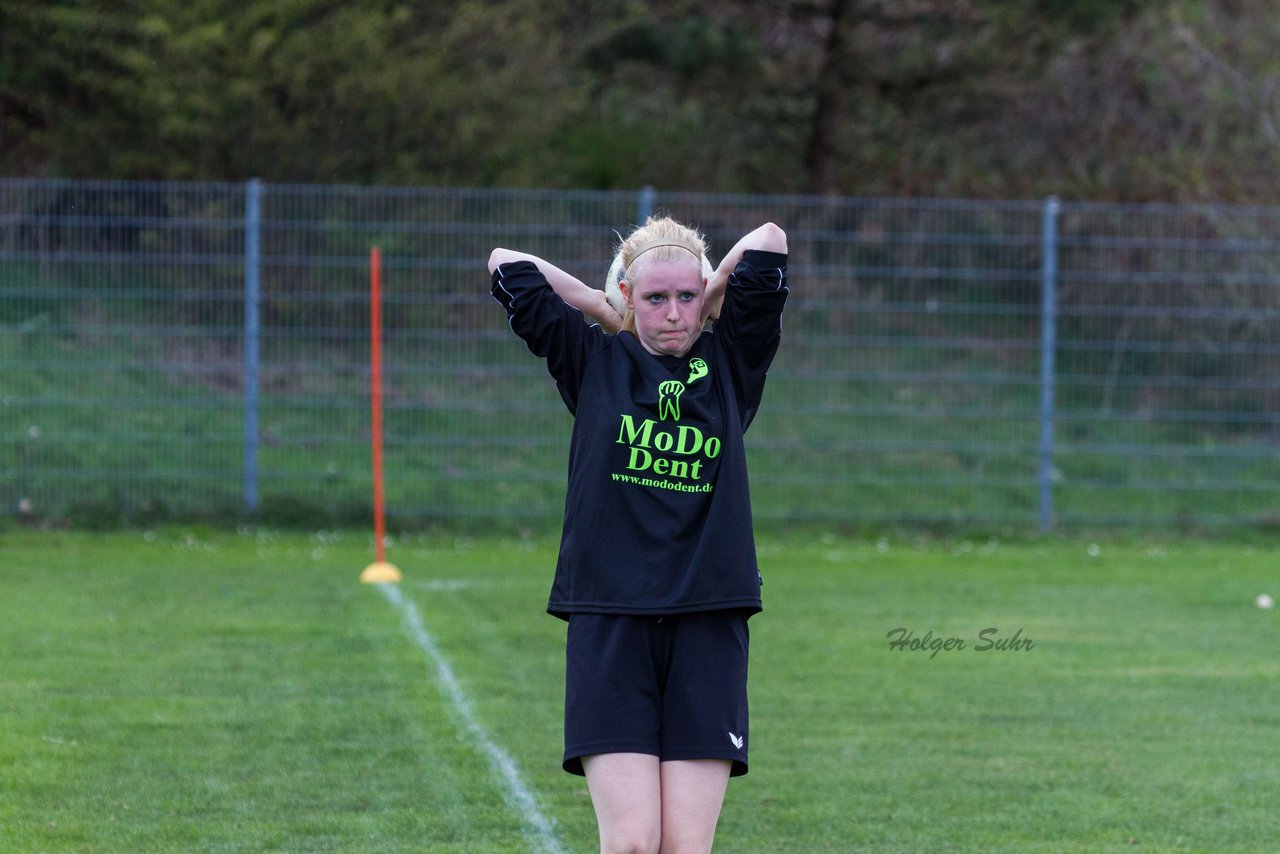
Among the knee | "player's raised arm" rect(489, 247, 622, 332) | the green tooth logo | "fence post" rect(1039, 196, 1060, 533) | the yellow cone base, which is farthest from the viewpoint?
"fence post" rect(1039, 196, 1060, 533)

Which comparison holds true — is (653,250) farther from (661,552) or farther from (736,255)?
(661,552)

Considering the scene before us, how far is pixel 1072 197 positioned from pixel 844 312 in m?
5.66

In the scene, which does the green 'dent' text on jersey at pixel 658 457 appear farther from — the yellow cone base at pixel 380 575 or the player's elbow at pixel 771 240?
the yellow cone base at pixel 380 575

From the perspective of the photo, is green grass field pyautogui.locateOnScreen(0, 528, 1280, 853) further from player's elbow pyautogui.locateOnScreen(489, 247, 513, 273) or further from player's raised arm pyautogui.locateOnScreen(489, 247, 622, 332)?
player's elbow pyautogui.locateOnScreen(489, 247, 513, 273)

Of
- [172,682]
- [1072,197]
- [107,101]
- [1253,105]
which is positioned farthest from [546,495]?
[1253,105]

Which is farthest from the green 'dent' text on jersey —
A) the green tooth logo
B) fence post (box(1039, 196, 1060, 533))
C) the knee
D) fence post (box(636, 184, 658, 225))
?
fence post (box(1039, 196, 1060, 533))

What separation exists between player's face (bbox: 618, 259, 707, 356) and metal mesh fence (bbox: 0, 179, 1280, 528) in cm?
859

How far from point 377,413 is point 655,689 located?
27.1ft

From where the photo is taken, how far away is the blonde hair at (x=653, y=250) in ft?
11.5

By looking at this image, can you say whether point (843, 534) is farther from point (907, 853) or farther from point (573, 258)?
point (907, 853)

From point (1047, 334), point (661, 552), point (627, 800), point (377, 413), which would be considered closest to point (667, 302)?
point (661, 552)

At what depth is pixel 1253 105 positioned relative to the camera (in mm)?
17609

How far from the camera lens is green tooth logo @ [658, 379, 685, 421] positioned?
3463 mm

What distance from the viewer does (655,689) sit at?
345 cm
